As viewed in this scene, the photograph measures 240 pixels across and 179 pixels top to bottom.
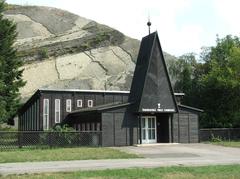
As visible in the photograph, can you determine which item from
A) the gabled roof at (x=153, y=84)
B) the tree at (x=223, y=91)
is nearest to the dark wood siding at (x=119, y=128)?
the gabled roof at (x=153, y=84)

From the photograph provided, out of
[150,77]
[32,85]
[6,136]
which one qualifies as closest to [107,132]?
[150,77]

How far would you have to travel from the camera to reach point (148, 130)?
36.5 m

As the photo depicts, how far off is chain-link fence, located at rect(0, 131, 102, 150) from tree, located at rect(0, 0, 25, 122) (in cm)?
1656

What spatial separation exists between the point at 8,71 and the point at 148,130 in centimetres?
2110

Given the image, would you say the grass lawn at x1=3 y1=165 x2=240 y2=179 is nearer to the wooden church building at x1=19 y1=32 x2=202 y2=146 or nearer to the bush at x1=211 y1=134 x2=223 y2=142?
the wooden church building at x1=19 y1=32 x2=202 y2=146

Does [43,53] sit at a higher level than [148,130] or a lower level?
higher

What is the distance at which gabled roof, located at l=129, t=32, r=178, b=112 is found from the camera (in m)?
35.4

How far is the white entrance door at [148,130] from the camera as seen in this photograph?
36062mm

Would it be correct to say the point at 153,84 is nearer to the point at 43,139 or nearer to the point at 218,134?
the point at 218,134

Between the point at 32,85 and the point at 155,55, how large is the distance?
4284cm

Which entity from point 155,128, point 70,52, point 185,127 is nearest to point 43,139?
point 155,128

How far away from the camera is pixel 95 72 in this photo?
257 feet

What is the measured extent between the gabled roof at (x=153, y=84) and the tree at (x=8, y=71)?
16.9m

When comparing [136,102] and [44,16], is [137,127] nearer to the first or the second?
[136,102]
